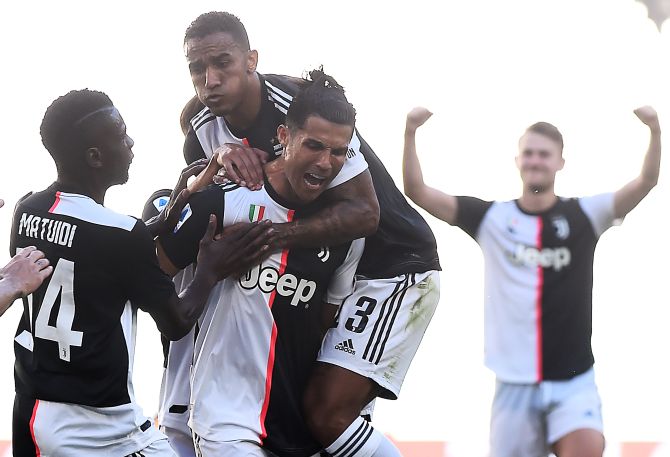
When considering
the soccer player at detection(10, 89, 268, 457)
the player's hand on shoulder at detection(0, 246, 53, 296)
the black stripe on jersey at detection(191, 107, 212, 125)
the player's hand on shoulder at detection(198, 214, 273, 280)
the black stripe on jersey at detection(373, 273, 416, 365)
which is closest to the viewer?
the player's hand on shoulder at detection(0, 246, 53, 296)

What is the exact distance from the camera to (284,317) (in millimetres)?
4457

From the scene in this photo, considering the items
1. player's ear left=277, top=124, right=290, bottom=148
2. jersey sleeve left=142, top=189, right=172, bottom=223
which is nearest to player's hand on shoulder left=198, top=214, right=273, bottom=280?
player's ear left=277, top=124, right=290, bottom=148

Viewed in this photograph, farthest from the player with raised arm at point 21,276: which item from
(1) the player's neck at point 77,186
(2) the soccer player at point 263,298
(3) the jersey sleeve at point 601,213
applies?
(3) the jersey sleeve at point 601,213

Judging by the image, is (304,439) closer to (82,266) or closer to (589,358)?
(82,266)

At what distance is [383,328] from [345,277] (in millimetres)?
268

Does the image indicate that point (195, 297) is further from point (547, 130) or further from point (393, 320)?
point (547, 130)

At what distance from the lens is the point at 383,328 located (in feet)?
15.9

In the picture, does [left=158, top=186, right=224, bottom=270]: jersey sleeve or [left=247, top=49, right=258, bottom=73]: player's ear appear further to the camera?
[left=247, top=49, right=258, bottom=73]: player's ear

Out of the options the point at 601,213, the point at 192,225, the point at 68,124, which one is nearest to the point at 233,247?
the point at 192,225

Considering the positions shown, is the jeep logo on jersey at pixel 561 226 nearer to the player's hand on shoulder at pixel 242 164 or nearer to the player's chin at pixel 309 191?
the player's chin at pixel 309 191

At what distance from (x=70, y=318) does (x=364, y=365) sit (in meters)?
1.26

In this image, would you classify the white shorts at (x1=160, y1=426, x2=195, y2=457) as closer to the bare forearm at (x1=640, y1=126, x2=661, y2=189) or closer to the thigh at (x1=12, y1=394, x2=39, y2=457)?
the thigh at (x1=12, y1=394, x2=39, y2=457)

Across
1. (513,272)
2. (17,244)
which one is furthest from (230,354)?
(513,272)

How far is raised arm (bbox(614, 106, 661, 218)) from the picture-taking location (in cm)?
542
